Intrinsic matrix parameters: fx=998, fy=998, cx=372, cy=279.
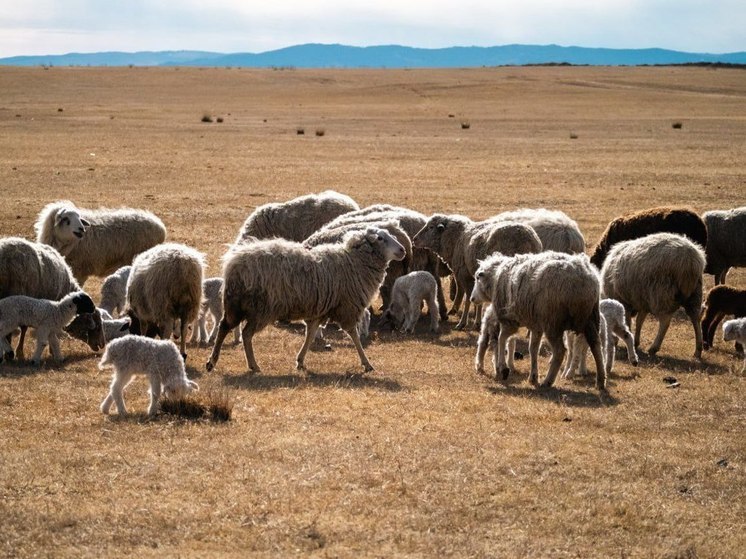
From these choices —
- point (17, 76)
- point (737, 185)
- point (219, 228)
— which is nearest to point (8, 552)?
point (219, 228)

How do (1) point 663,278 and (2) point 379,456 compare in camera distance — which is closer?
→ (2) point 379,456

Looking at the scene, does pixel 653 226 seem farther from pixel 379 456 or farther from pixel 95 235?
pixel 379 456

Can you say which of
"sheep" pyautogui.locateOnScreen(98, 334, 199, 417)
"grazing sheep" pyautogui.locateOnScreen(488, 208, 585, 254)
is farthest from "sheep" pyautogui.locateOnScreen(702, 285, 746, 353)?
"sheep" pyautogui.locateOnScreen(98, 334, 199, 417)

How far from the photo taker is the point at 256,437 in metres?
8.91

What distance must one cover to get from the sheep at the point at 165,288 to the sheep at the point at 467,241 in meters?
4.70

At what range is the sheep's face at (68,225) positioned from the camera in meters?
14.9

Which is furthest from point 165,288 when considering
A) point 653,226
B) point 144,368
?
point 653,226

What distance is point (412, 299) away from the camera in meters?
15.0

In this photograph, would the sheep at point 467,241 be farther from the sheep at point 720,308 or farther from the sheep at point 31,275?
the sheep at point 31,275

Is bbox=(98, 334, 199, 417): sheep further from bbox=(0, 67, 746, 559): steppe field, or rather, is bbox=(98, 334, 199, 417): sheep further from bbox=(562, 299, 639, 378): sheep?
bbox=(562, 299, 639, 378): sheep

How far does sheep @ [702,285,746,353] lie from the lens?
14086 millimetres

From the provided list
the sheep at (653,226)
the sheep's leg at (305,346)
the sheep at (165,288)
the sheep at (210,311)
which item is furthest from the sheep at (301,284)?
the sheep at (653,226)

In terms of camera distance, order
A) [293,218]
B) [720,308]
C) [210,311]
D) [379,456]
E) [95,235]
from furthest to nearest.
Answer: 1. [293,218]
2. [95,235]
3. [720,308]
4. [210,311]
5. [379,456]

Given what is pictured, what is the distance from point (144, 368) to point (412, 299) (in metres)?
6.12
